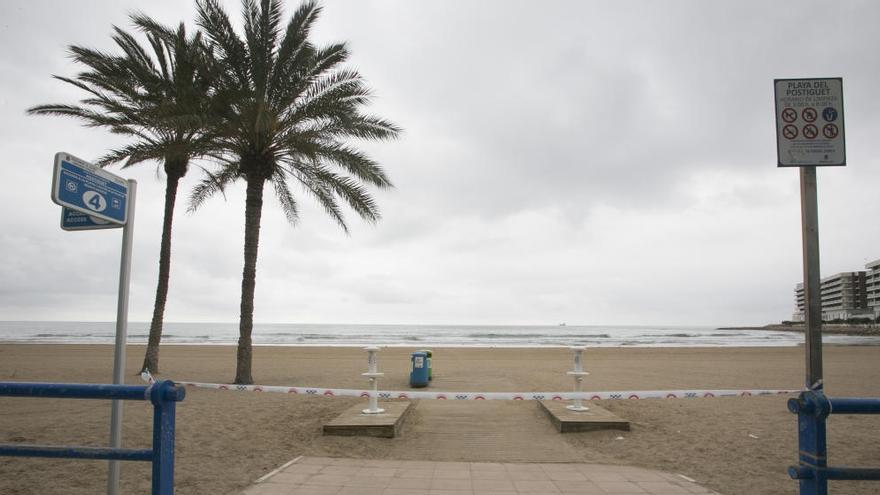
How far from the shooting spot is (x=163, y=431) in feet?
9.09

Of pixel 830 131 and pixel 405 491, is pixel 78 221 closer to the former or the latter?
pixel 405 491

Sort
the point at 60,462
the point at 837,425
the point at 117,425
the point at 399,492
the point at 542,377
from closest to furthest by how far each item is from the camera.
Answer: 1. the point at 117,425
2. the point at 399,492
3. the point at 60,462
4. the point at 837,425
5. the point at 542,377

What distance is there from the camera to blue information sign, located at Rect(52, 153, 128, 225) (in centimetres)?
327

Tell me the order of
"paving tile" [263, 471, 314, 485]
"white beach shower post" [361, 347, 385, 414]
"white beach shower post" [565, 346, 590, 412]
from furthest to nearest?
1. "white beach shower post" [565, 346, 590, 412]
2. "white beach shower post" [361, 347, 385, 414]
3. "paving tile" [263, 471, 314, 485]

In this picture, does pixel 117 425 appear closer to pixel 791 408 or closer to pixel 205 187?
pixel 791 408

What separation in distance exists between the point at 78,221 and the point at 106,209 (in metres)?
0.23

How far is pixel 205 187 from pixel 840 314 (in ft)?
520

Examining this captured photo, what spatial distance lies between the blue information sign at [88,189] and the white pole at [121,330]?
0.21 ft

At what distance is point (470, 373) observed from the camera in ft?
56.1

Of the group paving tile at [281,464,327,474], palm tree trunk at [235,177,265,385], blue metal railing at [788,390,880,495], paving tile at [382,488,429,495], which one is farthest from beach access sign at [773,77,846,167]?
palm tree trunk at [235,177,265,385]

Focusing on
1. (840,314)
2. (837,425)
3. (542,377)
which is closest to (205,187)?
(542,377)

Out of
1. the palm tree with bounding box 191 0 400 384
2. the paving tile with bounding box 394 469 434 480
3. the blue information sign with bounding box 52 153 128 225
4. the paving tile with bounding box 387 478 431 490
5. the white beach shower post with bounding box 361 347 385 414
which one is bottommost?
the paving tile with bounding box 394 469 434 480

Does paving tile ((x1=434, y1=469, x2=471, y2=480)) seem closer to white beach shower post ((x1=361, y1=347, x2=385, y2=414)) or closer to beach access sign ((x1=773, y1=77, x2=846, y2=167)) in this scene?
white beach shower post ((x1=361, y1=347, x2=385, y2=414))

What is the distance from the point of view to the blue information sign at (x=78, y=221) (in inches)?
144
